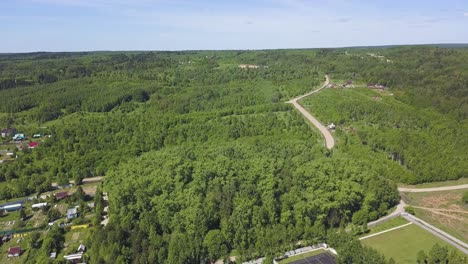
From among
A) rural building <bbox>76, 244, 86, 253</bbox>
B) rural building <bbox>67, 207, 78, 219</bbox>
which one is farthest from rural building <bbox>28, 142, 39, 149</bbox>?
rural building <bbox>76, 244, 86, 253</bbox>

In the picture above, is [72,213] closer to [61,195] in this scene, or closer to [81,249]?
[61,195]

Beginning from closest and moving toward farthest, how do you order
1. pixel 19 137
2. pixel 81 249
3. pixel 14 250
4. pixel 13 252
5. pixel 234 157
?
pixel 81 249 → pixel 13 252 → pixel 14 250 → pixel 234 157 → pixel 19 137

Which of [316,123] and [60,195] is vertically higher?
[316,123]

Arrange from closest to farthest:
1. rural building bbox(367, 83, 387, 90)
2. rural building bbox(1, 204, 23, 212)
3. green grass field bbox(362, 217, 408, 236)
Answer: green grass field bbox(362, 217, 408, 236)
rural building bbox(1, 204, 23, 212)
rural building bbox(367, 83, 387, 90)

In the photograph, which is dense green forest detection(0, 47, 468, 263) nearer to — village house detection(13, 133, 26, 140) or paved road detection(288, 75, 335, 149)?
paved road detection(288, 75, 335, 149)

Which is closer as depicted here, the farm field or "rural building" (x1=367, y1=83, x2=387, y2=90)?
the farm field

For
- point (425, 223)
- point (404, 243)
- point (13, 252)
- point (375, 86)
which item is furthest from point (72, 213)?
point (375, 86)

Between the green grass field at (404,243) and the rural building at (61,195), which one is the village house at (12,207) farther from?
the green grass field at (404,243)
